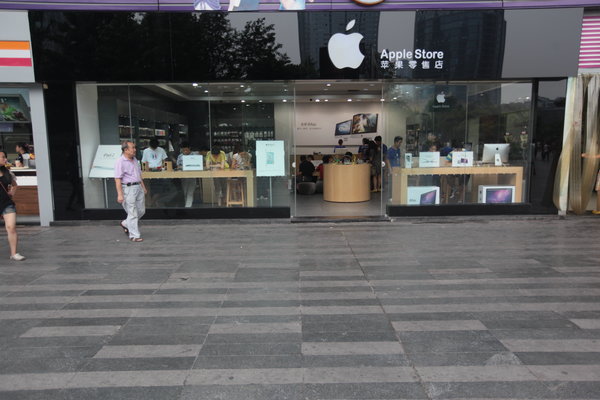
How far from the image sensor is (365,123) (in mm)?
16172

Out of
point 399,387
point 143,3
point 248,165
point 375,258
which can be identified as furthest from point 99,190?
point 399,387

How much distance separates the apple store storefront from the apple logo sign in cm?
2

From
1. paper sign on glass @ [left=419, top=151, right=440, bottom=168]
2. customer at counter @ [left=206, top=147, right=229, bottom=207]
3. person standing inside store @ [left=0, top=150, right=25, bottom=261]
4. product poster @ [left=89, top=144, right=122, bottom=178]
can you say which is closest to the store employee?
product poster @ [left=89, top=144, right=122, bottom=178]

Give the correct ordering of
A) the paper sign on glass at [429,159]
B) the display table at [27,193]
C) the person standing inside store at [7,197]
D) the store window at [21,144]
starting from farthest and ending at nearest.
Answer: the paper sign on glass at [429,159], the display table at [27,193], the store window at [21,144], the person standing inside store at [7,197]

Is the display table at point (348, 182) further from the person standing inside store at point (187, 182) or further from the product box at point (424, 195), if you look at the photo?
the person standing inside store at point (187, 182)

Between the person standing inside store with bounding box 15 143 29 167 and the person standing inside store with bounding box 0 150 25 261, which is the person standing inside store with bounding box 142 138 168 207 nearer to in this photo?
the person standing inside store with bounding box 15 143 29 167

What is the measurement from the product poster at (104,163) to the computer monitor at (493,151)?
7.98 meters

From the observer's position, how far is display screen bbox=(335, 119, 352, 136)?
16.5 metres

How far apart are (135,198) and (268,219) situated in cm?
279

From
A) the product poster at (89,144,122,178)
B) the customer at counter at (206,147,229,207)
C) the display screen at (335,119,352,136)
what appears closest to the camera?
the product poster at (89,144,122,178)

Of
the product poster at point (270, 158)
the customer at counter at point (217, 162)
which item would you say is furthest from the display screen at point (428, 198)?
the customer at counter at point (217, 162)

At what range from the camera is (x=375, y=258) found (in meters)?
6.36

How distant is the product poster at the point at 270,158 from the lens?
30.8 ft

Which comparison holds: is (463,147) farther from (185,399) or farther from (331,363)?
(185,399)
